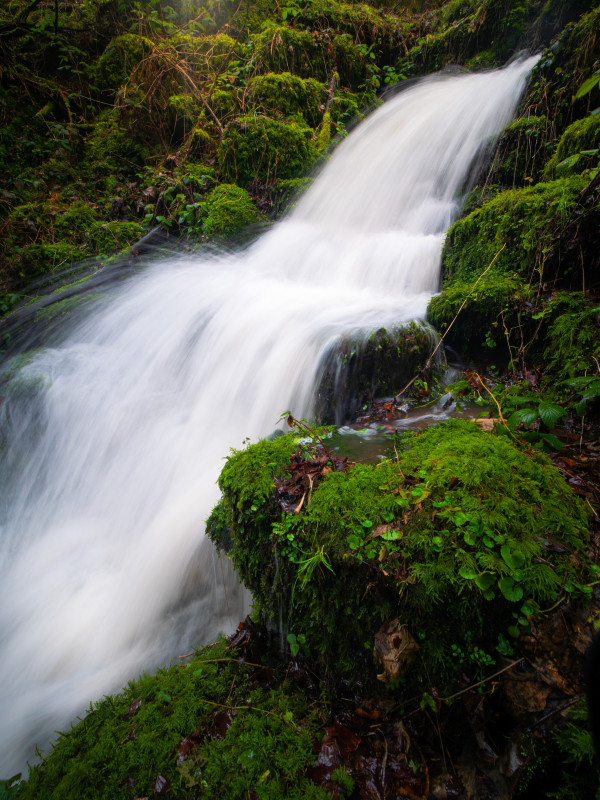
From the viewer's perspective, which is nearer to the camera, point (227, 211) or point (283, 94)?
point (227, 211)

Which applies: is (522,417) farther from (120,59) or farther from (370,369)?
(120,59)

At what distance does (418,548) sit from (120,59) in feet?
43.2

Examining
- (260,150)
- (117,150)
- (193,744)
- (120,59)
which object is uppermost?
(120,59)

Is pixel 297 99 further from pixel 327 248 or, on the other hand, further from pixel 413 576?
pixel 413 576

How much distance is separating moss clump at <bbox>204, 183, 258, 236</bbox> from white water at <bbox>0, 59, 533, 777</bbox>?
81 centimetres

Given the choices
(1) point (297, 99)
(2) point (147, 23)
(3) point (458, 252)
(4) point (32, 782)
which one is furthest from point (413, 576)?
(2) point (147, 23)

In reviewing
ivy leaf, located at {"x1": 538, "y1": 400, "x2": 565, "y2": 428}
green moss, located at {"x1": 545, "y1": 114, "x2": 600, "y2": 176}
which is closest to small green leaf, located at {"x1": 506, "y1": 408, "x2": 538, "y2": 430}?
ivy leaf, located at {"x1": 538, "y1": 400, "x2": 565, "y2": 428}

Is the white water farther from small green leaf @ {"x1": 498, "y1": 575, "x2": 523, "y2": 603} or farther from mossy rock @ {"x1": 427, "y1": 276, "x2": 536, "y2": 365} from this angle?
small green leaf @ {"x1": 498, "y1": 575, "x2": 523, "y2": 603}

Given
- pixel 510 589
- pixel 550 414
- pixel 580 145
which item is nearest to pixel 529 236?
pixel 580 145

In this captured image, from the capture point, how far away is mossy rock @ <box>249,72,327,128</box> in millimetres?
8688

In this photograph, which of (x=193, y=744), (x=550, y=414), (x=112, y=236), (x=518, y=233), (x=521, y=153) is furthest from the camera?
(x=112, y=236)

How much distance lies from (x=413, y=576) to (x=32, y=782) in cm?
229

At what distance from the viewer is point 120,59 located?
9.33 m

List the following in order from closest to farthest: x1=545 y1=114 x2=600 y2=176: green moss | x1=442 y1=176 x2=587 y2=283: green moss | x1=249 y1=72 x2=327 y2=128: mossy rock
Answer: x1=442 y1=176 x2=587 y2=283: green moss, x1=545 y1=114 x2=600 y2=176: green moss, x1=249 y1=72 x2=327 y2=128: mossy rock
